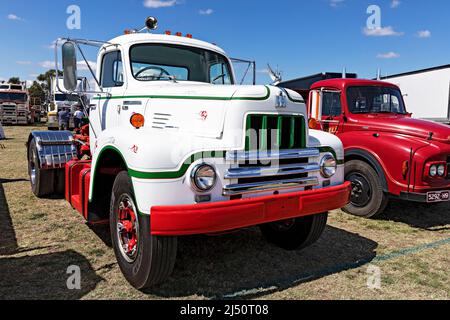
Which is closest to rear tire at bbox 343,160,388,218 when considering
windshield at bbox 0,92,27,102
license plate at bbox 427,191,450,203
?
license plate at bbox 427,191,450,203

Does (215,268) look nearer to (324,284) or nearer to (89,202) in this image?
(324,284)

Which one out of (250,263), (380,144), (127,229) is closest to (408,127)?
(380,144)

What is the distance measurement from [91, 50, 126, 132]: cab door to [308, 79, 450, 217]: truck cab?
2.75m

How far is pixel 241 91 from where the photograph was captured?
292 centimetres

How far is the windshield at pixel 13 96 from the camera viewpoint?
24592mm

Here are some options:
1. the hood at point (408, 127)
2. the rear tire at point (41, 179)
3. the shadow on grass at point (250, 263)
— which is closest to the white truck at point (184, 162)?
the shadow on grass at point (250, 263)

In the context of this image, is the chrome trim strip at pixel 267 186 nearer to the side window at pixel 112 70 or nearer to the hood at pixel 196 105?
the hood at pixel 196 105

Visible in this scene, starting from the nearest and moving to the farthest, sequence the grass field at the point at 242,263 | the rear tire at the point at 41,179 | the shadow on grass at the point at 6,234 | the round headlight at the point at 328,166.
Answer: the grass field at the point at 242,263 < the round headlight at the point at 328,166 < the shadow on grass at the point at 6,234 < the rear tire at the point at 41,179

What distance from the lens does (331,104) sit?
21.2 feet

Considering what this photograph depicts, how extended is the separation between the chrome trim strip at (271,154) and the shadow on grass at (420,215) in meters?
2.93

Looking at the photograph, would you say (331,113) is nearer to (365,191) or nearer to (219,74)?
(365,191)

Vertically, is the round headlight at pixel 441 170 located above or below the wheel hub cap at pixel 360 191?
above
